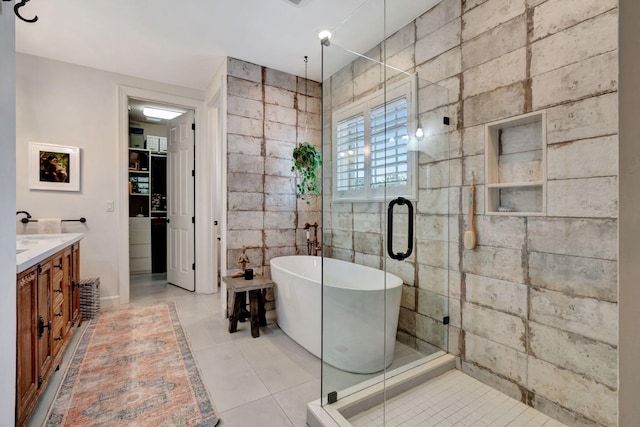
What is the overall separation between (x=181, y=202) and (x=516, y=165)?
396cm

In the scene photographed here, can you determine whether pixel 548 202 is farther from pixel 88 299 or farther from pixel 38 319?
pixel 88 299

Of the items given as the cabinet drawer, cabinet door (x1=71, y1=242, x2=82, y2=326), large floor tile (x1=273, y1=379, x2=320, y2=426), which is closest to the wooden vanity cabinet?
cabinet door (x1=71, y1=242, x2=82, y2=326)

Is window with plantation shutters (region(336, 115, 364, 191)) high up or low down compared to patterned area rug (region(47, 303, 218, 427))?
up

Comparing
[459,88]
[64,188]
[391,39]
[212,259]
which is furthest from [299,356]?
[64,188]

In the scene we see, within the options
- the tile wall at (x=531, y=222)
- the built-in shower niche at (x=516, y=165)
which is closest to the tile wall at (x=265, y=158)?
the tile wall at (x=531, y=222)

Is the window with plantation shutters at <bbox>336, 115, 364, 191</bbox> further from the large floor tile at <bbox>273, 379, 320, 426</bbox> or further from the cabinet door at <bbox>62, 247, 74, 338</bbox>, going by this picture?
the cabinet door at <bbox>62, 247, 74, 338</bbox>

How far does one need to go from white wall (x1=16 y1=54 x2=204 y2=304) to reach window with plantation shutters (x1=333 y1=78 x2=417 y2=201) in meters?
2.73

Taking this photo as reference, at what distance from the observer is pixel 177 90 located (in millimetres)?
3793

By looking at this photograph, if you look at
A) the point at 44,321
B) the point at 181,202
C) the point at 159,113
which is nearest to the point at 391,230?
the point at 44,321

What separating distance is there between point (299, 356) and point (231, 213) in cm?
157

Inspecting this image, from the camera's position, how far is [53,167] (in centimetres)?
312

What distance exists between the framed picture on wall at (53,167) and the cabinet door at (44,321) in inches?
68.7

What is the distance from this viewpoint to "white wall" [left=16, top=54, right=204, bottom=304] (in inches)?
119

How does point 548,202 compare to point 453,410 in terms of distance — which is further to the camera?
point 453,410
